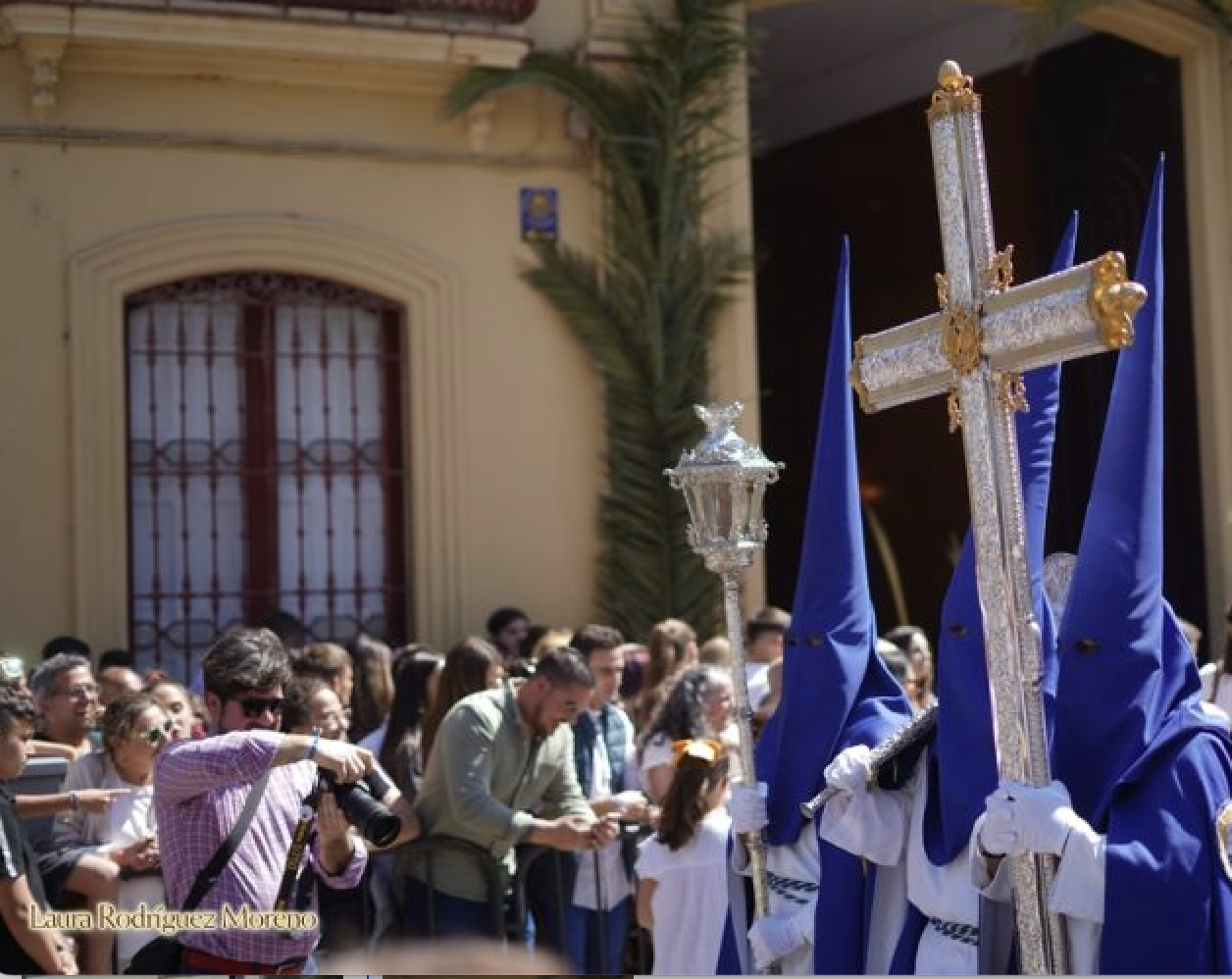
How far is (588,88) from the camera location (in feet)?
39.9

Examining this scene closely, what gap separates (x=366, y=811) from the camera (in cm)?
467

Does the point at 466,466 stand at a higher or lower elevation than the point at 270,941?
higher

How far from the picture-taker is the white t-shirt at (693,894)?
674cm

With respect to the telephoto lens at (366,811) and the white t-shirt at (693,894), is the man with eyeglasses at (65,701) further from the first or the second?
the telephoto lens at (366,811)

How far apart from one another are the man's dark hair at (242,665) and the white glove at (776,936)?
164 cm

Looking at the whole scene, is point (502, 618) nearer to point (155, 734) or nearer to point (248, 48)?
point (248, 48)

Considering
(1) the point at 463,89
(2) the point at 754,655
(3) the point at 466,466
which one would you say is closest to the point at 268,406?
(3) the point at 466,466

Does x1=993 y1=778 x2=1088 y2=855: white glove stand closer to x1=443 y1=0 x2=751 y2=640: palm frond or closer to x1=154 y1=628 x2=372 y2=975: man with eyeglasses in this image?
x1=154 y1=628 x2=372 y2=975: man with eyeglasses

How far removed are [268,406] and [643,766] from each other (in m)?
4.82

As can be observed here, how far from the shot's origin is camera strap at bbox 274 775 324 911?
4770mm

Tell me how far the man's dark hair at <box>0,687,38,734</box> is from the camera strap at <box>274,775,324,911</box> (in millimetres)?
842

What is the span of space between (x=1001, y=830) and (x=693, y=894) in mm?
A: 2614

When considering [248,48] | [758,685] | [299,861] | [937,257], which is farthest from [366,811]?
[937,257]

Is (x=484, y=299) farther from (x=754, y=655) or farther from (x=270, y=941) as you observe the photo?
(x=270, y=941)
